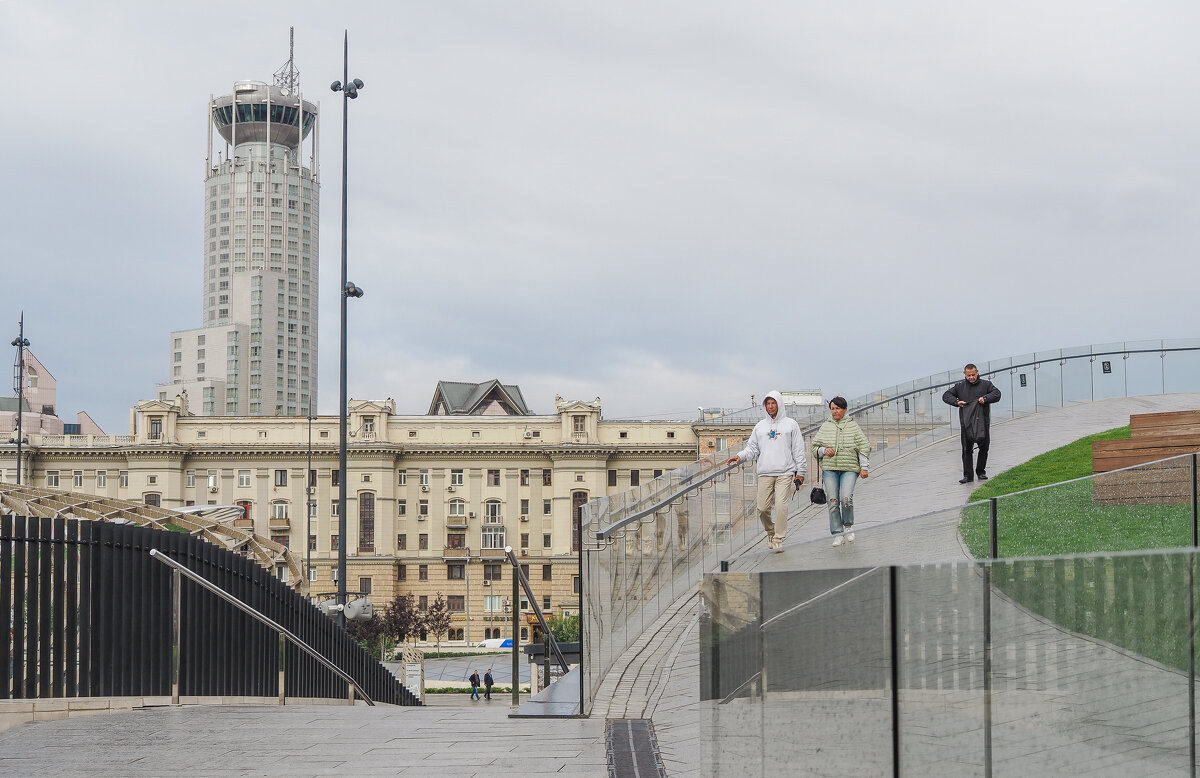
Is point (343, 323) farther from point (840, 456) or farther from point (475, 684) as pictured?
point (475, 684)

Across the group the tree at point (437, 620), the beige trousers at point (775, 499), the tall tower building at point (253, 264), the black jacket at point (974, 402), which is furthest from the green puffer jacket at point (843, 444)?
the tall tower building at point (253, 264)

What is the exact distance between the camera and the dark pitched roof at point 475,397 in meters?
123

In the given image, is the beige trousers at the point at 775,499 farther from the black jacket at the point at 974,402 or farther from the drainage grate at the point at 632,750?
the black jacket at the point at 974,402

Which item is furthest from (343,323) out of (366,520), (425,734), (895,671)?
(366,520)

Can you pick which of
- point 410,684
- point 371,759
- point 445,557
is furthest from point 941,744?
point 445,557

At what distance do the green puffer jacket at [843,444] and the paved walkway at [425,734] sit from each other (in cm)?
274

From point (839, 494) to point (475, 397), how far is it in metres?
113

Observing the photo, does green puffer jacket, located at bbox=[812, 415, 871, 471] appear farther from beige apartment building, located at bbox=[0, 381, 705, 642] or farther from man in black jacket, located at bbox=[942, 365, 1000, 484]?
beige apartment building, located at bbox=[0, 381, 705, 642]

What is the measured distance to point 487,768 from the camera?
24.7 ft

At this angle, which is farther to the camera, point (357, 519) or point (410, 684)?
point (357, 519)

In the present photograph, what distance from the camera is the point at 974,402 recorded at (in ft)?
A: 61.0

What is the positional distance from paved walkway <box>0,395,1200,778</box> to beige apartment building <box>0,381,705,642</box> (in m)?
85.1

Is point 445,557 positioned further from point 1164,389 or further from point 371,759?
point 371,759

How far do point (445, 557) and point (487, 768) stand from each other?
90486 millimetres
